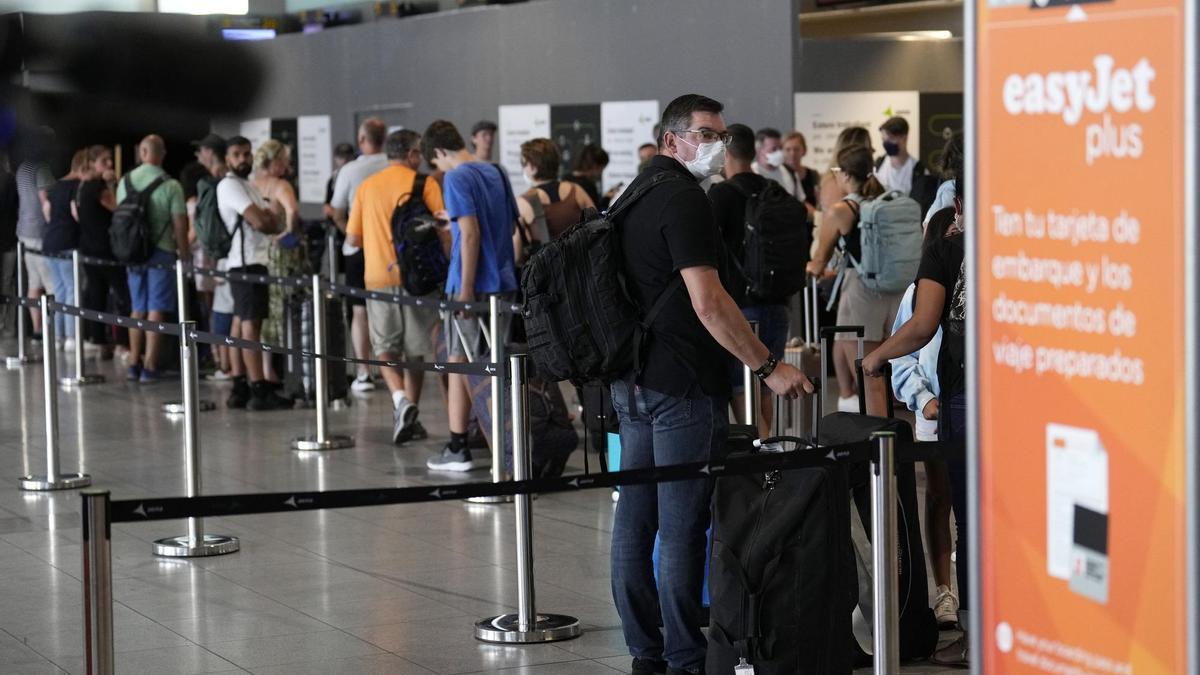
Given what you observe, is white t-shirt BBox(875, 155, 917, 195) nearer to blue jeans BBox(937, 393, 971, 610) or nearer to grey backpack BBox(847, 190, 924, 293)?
grey backpack BBox(847, 190, 924, 293)

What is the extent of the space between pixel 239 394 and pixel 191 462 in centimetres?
500

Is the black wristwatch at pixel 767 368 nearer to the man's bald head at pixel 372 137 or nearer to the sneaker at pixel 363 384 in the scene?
the man's bald head at pixel 372 137

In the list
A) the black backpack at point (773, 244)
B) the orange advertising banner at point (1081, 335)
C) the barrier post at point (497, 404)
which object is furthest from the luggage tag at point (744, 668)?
the black backpack at point (773, 244)

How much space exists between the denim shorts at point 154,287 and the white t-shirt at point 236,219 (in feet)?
4.42

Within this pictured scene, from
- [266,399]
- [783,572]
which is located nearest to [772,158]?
[266,399]

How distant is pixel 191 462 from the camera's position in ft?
24.0

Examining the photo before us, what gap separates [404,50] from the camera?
61.6ft

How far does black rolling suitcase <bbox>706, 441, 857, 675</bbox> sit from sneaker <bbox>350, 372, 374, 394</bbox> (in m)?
8.49

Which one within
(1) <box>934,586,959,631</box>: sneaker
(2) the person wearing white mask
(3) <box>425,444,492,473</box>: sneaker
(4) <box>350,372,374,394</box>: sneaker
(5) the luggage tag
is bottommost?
(1) <box>934,586,959,631</box>: sneaker

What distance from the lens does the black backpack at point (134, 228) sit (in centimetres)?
1295

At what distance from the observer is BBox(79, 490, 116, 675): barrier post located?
12.5ft

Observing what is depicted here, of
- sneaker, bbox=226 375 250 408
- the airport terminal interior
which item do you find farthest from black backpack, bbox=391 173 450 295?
sneaker, bbox=226 375 250 408

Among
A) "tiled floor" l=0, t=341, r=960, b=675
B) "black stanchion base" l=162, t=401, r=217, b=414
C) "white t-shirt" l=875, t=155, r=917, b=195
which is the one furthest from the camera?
"black stanchion base" l=162, t=401, r=217, b=414

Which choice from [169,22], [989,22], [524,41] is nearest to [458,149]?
[989,22]
